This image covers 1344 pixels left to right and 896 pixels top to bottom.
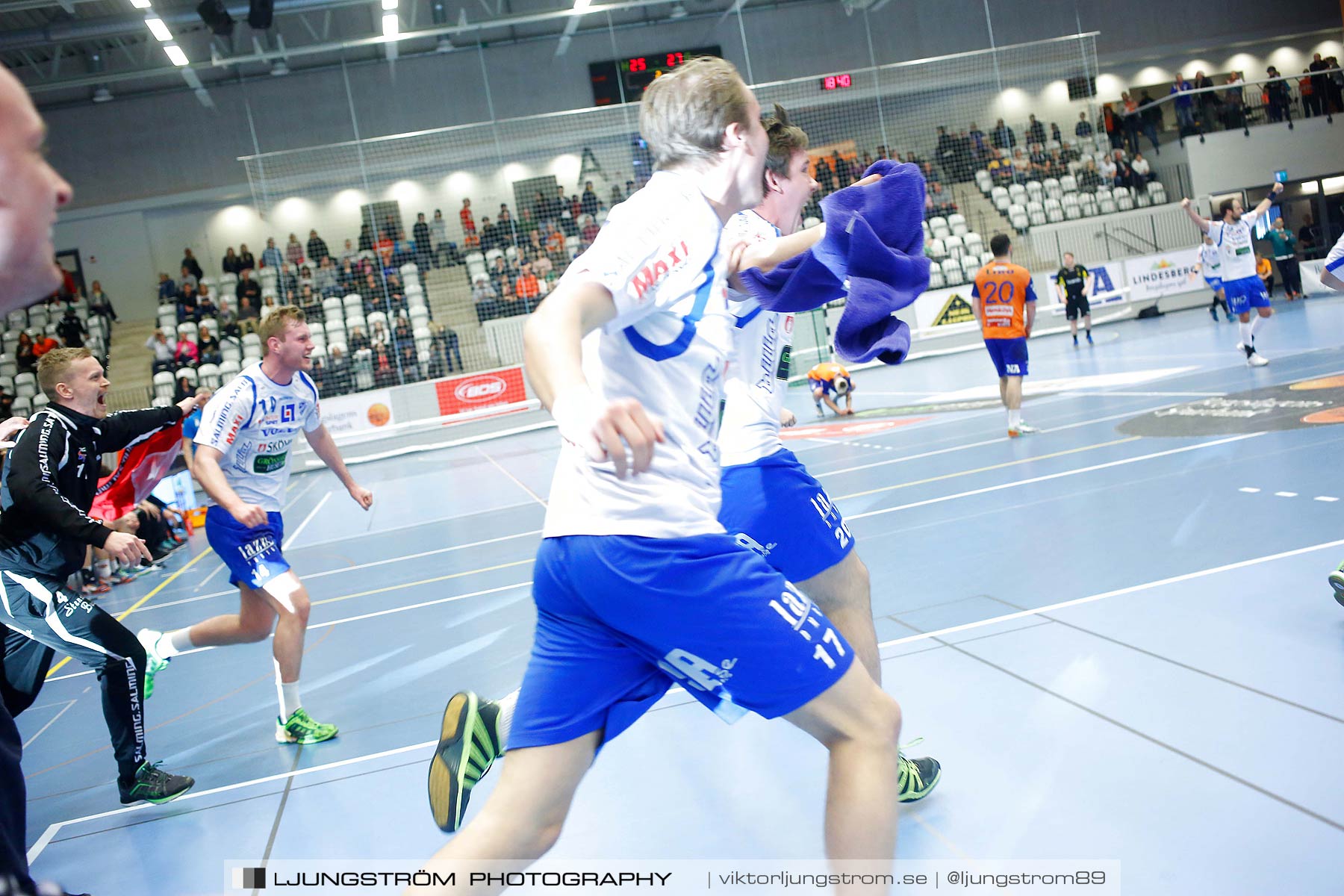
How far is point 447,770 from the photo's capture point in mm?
2447

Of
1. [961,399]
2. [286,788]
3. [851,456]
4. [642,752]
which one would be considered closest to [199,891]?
[286,788]

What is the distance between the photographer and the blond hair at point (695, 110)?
198cm

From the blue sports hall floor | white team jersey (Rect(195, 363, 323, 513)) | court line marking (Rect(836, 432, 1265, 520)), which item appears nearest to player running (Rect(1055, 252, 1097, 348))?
the blue sports hall floor

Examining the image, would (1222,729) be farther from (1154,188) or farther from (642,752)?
(1154,188)

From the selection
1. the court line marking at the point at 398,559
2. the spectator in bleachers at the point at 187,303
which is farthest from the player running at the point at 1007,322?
the spectator in bleachers at the point at 187,303

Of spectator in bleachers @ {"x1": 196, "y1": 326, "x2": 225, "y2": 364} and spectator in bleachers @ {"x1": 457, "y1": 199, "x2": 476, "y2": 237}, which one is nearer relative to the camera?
spectator in bleachers @ {"x1": 196, "y1": 326, "x2": 225, "y2": 364}

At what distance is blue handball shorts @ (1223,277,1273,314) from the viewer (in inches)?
476

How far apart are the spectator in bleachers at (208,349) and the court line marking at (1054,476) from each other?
1917cm

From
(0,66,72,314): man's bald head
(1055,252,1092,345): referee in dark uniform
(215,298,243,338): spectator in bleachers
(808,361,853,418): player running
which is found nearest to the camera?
(0,66,72,314): man's bald head

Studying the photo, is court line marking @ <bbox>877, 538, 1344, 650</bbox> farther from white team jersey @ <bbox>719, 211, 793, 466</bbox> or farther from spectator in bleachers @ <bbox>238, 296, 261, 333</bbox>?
spectator in bleachers @ <bbox>238, 296, 261, 333</bbox>

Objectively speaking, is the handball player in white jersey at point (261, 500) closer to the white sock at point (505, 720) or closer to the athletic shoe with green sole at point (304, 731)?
the athletic shoe with green sole at point (304, 731)

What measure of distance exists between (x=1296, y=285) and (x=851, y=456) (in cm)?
1663

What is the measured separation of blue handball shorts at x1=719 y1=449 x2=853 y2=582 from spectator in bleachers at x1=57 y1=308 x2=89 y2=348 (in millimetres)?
24556

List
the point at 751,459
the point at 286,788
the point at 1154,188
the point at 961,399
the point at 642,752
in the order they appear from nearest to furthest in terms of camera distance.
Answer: the point at 751,459 → the point at 642,752 → the point at 286,788 → the point at 961,399 → the point at 1154,188
